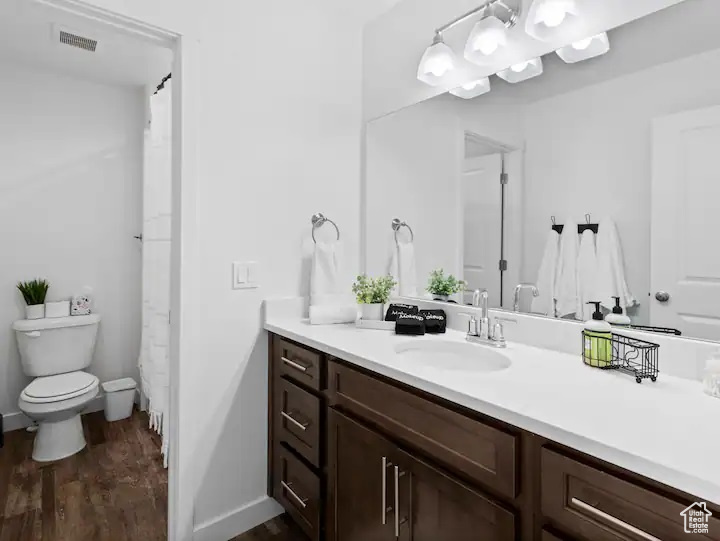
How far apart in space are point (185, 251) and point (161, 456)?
4.84 ft

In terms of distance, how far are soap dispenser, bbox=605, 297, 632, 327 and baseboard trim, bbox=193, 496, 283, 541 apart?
1564mm

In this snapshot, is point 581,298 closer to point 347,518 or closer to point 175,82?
point 347,518

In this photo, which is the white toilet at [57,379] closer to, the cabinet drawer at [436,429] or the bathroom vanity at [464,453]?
the bathroom vanity at [464,453]

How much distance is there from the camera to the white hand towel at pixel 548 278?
1472 millimetres

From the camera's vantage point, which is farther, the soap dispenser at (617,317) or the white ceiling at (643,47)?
the soap dispenser at (617,317)

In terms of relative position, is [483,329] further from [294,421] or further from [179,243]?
[179,243]

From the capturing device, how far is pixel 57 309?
2807mm

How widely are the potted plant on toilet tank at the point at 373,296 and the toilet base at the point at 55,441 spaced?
1904 millimetres

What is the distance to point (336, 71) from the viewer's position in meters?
2.11

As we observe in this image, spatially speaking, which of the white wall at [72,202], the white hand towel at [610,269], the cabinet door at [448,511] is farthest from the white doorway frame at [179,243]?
the white wall at [72,202]

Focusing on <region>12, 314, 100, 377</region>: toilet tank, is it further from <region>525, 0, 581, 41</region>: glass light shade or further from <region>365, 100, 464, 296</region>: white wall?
<region>525, 0, 581, 41</region>: glass light shade

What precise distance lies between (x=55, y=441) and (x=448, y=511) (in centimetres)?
240

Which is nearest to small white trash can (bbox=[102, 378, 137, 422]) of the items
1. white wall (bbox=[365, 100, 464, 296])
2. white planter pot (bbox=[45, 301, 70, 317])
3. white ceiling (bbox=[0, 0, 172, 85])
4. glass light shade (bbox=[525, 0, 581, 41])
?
white planter pot (bbox=[45, 301, 70, 317])

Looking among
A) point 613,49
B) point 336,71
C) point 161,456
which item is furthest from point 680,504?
point 161,456
